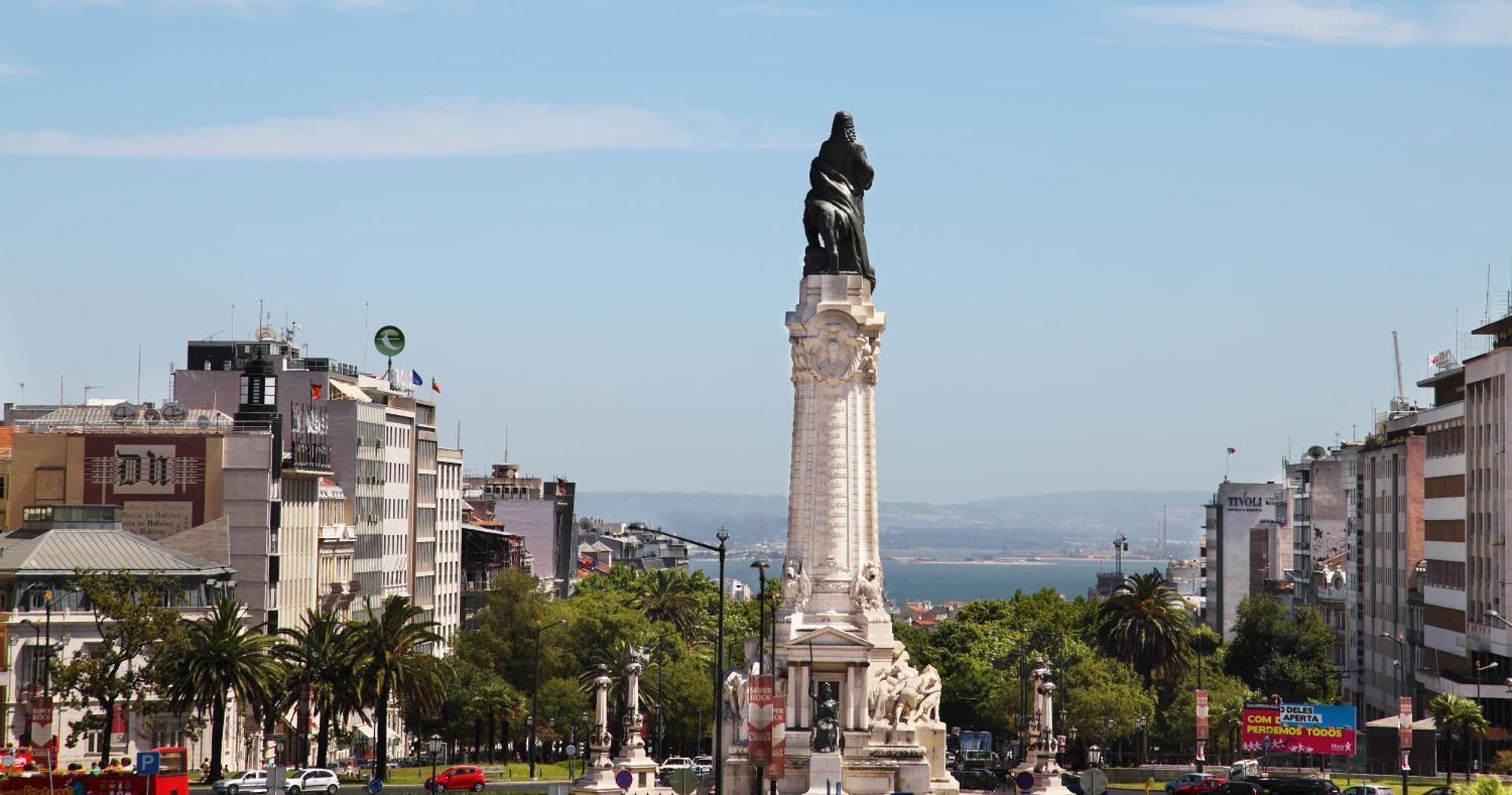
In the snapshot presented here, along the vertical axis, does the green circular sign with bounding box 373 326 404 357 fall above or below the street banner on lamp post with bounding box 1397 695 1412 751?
above

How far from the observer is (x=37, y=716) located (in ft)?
291

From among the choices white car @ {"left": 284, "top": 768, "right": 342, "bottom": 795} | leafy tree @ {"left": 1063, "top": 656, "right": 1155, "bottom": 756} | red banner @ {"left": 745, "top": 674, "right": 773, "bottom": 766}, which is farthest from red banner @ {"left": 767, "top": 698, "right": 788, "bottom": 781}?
leafy tree @ {"left": 1063, "top": 656, "right": 1155, "bottom": 756}

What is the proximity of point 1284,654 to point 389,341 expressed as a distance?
200 feet

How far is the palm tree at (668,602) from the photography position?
18038 centimetres

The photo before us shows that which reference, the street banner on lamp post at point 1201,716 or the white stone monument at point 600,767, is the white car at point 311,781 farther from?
the street banner on lamp post at point 1201,716

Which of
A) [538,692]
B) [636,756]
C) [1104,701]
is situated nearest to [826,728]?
[636,756]

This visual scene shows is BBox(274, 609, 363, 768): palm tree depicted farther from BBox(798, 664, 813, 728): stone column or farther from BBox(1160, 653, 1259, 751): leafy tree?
BBox(1160, 653, 1259, 751): leafy tree

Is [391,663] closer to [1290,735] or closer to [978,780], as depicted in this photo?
[978,780]

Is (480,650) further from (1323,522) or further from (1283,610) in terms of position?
(1323,522)

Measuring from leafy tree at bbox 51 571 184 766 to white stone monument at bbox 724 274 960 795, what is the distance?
2329cm

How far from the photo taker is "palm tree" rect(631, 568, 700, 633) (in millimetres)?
180375

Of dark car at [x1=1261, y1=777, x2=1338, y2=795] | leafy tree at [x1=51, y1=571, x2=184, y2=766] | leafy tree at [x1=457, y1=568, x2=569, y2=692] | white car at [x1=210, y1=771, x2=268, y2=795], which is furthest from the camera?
leafy tree at [x1=457, y1=568, x2=569, y2=692]

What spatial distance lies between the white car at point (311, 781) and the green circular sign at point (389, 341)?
250ft

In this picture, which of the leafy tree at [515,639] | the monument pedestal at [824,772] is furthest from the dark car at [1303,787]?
the leafy tree at [515,639]
